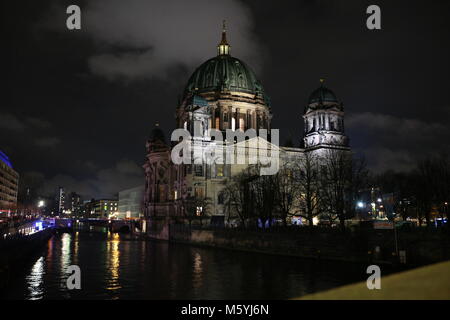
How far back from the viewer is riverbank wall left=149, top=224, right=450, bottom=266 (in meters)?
31.5

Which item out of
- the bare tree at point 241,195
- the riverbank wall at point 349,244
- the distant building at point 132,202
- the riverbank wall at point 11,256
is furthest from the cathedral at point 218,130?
the distant building at point 132,202

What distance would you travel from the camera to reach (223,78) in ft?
326

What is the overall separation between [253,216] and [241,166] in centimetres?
2471

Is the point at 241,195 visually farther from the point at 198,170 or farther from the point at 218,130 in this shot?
the point at 218,130

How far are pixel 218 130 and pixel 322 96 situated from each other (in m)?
22.4

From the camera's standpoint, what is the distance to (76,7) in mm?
22891

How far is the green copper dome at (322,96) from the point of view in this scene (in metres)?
87.9

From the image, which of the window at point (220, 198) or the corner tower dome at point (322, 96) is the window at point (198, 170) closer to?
the window at point (220, 198)

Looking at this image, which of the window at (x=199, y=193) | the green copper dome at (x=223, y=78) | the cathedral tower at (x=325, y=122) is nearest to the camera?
the window at (x=199, y=193)

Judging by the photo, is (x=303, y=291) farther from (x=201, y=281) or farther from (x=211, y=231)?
(x=211, y=231)

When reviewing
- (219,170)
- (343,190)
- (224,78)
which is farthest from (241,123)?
(343,190)

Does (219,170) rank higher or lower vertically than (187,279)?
higher

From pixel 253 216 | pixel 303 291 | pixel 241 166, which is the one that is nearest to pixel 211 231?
pixel 253 216

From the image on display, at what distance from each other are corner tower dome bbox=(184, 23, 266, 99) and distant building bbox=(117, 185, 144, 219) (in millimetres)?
74292
